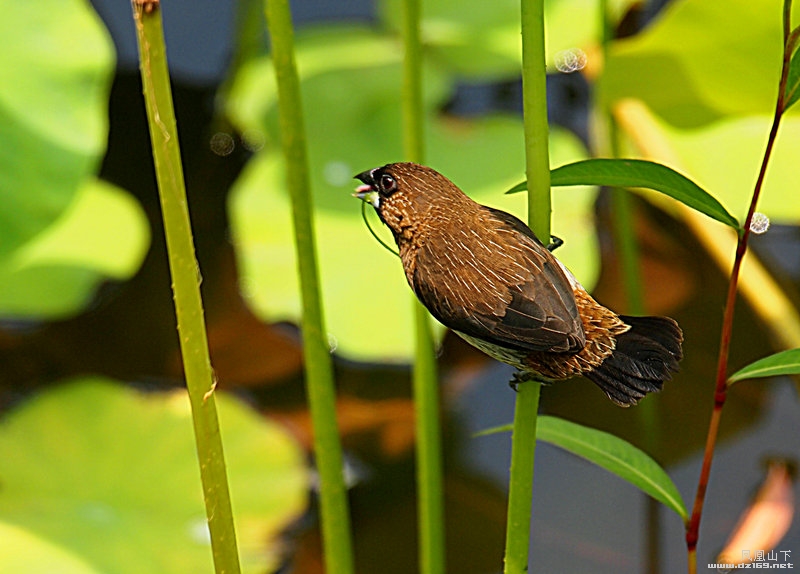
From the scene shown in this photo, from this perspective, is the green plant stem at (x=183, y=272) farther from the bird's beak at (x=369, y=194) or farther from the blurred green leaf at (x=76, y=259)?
the blurred green leaf at (x=76, y=259)

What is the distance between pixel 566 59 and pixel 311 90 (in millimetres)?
553

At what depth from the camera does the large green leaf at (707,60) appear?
0.91 metres

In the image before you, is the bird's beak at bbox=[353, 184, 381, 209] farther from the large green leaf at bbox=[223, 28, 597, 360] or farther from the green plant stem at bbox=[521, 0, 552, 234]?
the large green leaf at bbox=[223, 28, 597, 360]

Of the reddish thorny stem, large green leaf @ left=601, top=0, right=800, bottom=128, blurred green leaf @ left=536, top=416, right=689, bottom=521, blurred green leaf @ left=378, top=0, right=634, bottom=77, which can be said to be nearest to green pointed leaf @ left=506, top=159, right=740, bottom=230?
the reddish thorny stem

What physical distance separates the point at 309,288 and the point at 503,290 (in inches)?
8.0

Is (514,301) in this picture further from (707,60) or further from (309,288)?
(707,60)

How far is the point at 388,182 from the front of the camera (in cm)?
44

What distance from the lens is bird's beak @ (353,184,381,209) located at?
437mm

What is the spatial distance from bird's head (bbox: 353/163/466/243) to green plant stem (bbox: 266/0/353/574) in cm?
12

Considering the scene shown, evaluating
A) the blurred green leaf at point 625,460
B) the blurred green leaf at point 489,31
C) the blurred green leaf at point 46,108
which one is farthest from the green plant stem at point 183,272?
the blurred green leaf at point 489,31

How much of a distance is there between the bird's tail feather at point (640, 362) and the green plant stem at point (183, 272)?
0.57ft

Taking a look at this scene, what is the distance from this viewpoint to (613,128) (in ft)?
3.77

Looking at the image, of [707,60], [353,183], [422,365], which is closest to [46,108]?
[353,183]

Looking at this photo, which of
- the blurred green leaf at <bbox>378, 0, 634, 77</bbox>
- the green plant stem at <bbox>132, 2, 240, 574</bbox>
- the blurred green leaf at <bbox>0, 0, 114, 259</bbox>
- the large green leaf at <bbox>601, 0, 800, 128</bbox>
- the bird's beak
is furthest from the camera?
the blurred green leaf at <bbox>378, 0, 634, 77</bbox>
